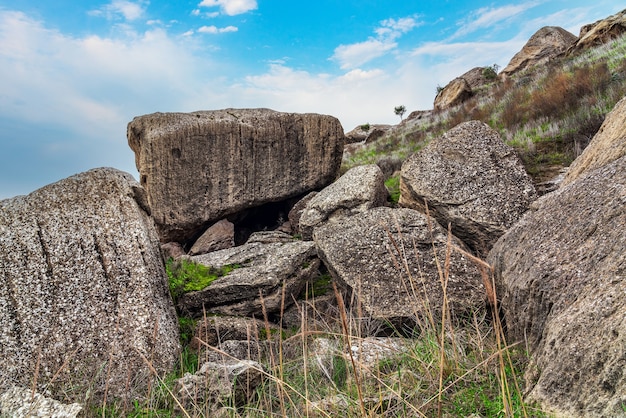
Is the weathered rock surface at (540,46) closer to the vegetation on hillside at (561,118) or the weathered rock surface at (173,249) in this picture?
the vegetation on hillside at (561,118)

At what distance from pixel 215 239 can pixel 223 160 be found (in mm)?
1657

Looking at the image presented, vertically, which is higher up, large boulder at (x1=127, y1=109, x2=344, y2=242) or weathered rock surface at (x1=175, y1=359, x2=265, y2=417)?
large boulder at (x1=127, y1=109, x2=344, y2=242)

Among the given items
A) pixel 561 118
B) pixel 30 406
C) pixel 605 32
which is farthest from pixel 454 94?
pixel 30 406

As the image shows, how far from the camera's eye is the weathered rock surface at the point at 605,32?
64.3 ft

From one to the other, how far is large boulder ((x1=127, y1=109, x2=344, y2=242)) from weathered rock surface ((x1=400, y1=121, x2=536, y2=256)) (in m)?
3.74

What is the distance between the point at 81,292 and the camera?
4.60m

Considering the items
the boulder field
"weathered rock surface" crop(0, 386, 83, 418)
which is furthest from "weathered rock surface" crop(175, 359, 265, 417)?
"weathered rock surface" crop(0, 386, 83, 418)

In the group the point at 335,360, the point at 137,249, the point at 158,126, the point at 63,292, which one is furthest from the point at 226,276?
the point at 158,126

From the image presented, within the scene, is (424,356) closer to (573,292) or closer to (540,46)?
(573,292)

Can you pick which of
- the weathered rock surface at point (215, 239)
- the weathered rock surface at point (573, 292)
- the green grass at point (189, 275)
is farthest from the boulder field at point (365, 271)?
the weathered rock surface at point (215, 239)

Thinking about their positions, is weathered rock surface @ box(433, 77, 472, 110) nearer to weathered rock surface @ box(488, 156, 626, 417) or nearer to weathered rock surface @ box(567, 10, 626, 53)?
weathered rock surface @ box(567, 10, 626, 53)

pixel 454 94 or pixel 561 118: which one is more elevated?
pixel 454 94

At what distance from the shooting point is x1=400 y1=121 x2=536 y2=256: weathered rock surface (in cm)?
562

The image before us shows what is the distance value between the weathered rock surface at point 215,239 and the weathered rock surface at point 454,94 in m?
17.3
